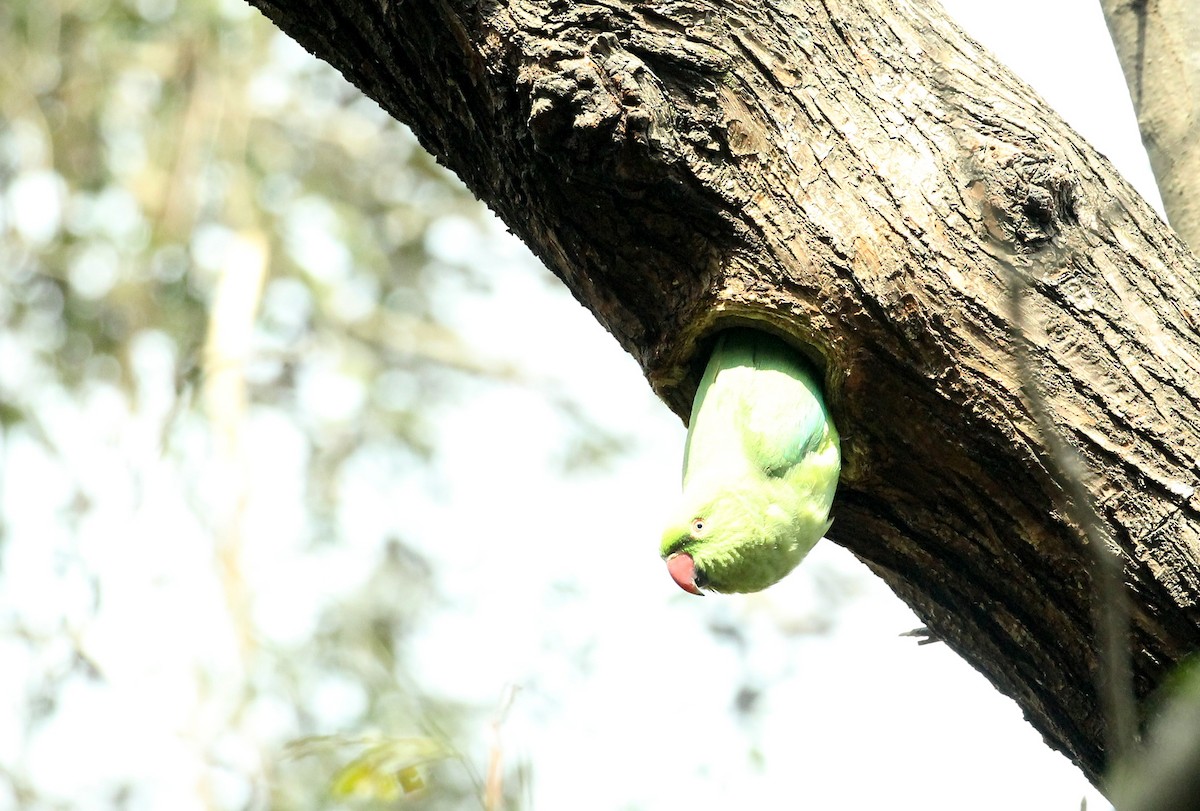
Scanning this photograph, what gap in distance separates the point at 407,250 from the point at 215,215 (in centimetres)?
184

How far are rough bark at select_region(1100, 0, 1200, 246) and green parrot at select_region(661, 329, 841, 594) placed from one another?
55.3 inches

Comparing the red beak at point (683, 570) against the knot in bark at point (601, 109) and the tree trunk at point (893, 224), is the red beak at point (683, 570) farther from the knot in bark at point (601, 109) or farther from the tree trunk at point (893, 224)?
the knot in bark at point (601, 109)

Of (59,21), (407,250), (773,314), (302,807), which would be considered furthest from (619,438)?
(773,314)

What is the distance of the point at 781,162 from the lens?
8.07 ft

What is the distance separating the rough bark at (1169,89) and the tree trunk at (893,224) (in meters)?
0.81

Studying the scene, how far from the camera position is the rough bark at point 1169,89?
3.29 m

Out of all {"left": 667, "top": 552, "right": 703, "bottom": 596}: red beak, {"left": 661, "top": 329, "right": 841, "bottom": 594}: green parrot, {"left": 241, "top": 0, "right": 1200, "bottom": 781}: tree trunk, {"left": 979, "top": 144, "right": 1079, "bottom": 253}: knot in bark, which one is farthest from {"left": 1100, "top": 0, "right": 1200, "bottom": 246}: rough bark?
{"left": 667, "top": 552, "right": 703, "bottom": 596}: red beak

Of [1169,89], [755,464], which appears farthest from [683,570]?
[1169,89]

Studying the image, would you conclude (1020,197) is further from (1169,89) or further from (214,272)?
(214,272)

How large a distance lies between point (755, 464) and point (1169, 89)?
1.77 m

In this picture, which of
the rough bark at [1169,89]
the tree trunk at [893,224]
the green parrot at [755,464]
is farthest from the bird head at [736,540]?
the rough bark at [1169,89]

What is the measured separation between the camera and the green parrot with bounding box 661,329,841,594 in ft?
8.97

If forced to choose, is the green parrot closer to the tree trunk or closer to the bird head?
the bird head

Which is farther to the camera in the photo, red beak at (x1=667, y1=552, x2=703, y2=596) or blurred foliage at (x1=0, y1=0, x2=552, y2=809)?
blurred foliage at (x1=0, y1=0, x2=552, y2=809)
